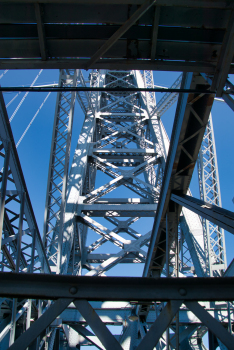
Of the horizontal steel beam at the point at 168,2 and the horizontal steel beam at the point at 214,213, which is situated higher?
the horizontal steel beam at the point at 168,2

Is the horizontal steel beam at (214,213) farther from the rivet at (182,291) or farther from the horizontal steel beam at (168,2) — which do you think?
the horizontal steel beam at (168,2)

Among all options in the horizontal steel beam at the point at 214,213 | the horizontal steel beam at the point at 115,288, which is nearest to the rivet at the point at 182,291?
the horizontal steel beam at the point at 115,288

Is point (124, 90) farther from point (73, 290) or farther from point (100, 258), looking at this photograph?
point (100, 258)

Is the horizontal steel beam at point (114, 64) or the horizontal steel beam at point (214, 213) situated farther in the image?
the horizontal steel beam at point (214, 213)

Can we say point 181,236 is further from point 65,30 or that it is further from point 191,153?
point 65,30

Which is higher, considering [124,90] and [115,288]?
[124,90]

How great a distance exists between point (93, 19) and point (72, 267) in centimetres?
1035

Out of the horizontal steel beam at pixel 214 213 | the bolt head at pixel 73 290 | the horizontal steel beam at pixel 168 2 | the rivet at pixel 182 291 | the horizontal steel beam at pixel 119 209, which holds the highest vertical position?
the horizontal steel beam at pixel 119 209

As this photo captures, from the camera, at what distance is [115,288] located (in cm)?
275

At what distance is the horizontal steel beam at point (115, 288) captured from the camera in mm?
2686

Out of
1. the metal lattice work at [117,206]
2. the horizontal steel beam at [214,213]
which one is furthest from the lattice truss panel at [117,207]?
the horizontal steel beam at [214,213]

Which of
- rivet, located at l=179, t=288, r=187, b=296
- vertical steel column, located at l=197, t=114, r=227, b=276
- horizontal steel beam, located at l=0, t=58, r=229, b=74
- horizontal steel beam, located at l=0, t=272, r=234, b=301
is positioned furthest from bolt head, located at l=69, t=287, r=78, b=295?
vertical steel column, located at l=197, t=114, r=227, b=276

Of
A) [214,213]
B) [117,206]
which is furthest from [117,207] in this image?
[214,213]

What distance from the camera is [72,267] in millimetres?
11953
